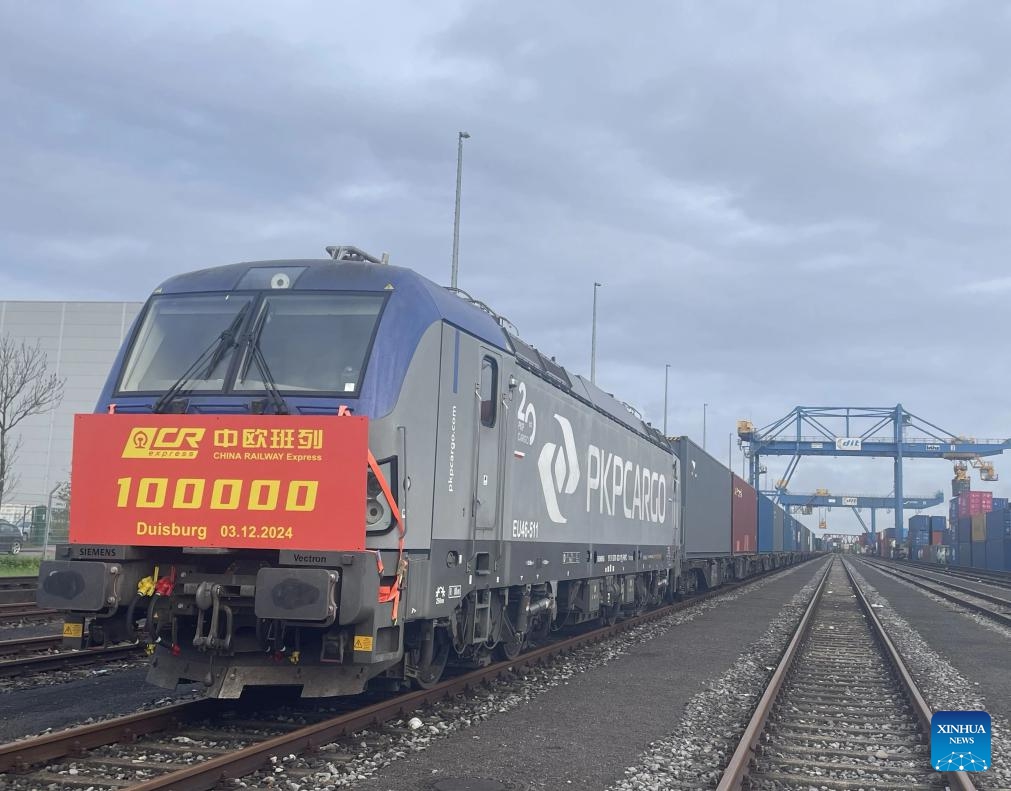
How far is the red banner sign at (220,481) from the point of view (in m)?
6.74

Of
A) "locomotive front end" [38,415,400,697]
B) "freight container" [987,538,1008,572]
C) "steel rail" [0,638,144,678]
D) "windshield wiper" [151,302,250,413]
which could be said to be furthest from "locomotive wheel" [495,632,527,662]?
"freight container" [987,538,1008,572]

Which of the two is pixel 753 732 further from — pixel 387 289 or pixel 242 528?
pixel 387 289

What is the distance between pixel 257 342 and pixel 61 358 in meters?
53.8

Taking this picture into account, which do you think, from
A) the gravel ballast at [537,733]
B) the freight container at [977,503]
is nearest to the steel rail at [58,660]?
the gravel ballast at [537,733]

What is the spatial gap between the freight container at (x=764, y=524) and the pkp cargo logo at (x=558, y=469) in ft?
95.4

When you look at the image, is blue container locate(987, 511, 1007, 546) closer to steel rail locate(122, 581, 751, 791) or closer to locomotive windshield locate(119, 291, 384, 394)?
steel rail locate(122, 581, 751, 791)

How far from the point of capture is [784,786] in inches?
266

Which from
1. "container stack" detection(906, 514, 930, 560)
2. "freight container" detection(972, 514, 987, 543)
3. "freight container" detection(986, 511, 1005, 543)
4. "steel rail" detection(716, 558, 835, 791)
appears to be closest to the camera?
"steel rail" detection(716, 558, 835, 791)

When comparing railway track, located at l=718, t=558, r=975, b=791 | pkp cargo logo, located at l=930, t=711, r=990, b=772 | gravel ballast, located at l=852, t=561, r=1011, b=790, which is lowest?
gravel ballast, located at l=852, t=561, r=1011, b=790

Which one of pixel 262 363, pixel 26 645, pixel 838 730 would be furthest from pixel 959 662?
pixel 26 645

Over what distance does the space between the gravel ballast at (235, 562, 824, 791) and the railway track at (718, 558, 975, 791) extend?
89cm

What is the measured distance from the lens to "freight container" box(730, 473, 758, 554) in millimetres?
30375

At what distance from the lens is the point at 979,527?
6744 centimetres

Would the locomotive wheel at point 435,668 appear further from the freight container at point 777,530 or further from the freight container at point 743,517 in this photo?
the freight container at point 777,530
